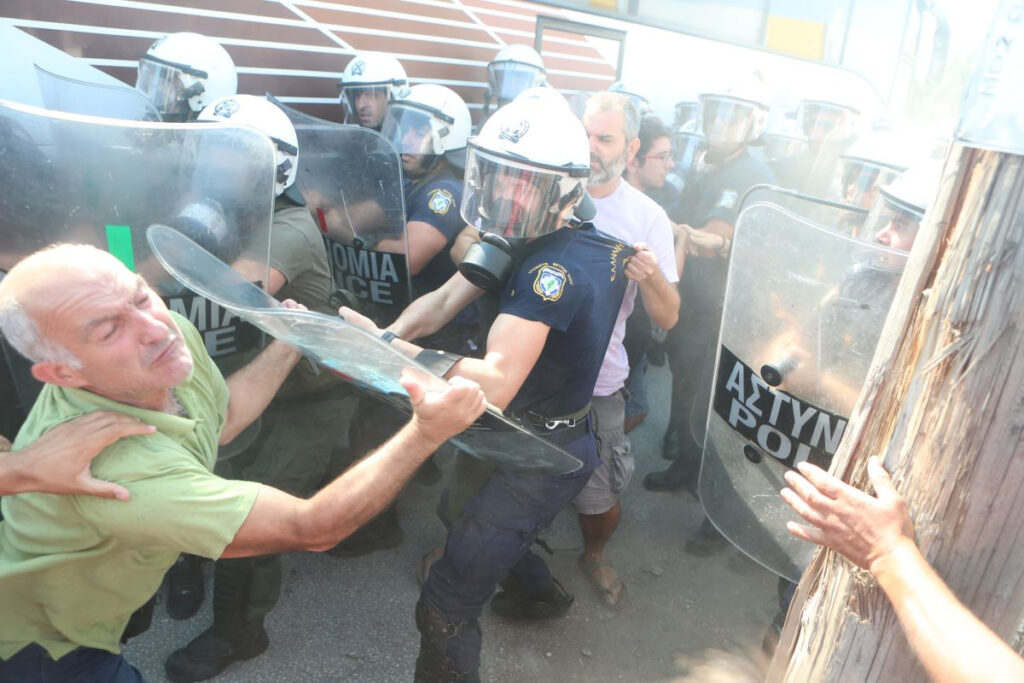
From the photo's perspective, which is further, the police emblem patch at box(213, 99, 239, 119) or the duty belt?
the police emblem patch at box(213, 99, 239, 119)

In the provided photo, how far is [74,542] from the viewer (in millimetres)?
1540

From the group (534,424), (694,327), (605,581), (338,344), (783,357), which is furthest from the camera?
(694,327)

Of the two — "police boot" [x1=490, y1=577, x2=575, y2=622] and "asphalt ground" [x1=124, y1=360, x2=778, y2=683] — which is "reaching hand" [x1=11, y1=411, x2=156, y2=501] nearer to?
"asphalt ground" [x1=124, y1=360, x2=778, y2=683]

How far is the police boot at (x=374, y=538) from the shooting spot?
132 inches

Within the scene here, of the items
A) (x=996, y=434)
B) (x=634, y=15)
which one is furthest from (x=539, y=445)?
(x=634, y=15)

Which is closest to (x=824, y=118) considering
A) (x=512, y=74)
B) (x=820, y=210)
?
(x=512, y=74)

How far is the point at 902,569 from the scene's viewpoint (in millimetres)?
1244

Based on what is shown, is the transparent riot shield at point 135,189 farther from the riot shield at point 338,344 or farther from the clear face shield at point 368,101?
the clear face shield at point 368,101

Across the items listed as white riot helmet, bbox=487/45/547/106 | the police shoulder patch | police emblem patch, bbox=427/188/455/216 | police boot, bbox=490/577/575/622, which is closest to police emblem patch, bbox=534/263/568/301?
the police shoulder patch

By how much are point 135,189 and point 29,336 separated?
91 cm

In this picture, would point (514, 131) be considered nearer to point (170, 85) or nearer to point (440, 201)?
point (440, 201)

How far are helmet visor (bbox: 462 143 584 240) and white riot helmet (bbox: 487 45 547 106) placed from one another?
12.7 ft

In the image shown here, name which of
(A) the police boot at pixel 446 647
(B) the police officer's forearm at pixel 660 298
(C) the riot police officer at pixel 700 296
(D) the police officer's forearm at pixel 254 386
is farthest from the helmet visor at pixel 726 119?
(A) the police boot at pixel 446 647

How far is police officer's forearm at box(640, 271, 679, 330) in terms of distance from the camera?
2783 millimetres
